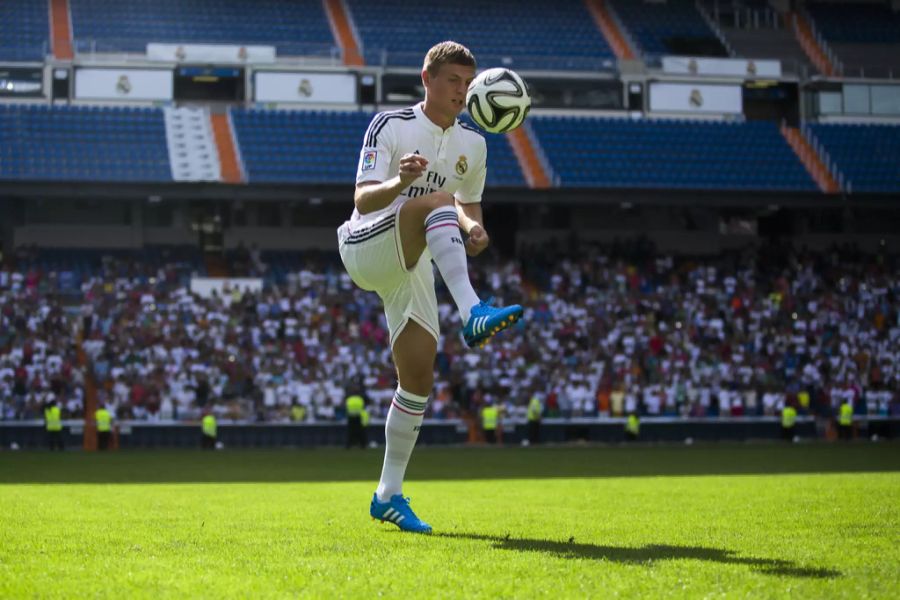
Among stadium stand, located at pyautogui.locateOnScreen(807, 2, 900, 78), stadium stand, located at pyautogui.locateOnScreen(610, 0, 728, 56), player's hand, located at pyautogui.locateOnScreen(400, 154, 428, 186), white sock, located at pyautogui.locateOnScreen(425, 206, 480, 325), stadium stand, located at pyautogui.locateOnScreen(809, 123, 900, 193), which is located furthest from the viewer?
stadium stand, located at pyautogui.locateOnScreen(807, 2, 900, 78)

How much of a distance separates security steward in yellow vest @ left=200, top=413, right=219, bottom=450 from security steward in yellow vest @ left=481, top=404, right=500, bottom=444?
634 centimetres

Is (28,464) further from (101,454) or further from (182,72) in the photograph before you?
(182,72)

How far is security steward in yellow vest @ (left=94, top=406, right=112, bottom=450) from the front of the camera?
2575 centimetres

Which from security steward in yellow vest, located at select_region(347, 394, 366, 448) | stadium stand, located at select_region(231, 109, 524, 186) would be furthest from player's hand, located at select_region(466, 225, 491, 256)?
stadium stand, located at select_region(231, 109, 524, 186)

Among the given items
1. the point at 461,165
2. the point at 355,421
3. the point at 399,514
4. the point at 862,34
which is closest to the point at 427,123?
the point at 461,165

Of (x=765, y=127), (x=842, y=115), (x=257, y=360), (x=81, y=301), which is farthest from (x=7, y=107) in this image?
(x=842, y=115)

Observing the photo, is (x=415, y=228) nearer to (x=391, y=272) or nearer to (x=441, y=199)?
(x=441, y=199)

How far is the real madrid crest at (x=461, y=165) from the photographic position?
760cm

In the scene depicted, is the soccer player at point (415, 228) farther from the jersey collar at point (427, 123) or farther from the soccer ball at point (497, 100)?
the soccer ball at point (497, 100)

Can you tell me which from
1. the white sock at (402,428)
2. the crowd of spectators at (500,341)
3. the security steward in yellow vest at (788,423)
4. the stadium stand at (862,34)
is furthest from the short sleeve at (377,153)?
the stadium stand at (862,34)

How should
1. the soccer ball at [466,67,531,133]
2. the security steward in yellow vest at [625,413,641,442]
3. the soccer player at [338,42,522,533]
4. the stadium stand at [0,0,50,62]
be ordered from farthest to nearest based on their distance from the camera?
the stadium stand at [0,0,50,62] < the security steward in yellow vest at [625,413,641,442] < the soccer ball at [466,67,531,133] < the soccer player at [338,42,522,533]

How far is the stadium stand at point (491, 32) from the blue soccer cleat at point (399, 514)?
29607mm

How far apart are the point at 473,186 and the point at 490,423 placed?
20649mm

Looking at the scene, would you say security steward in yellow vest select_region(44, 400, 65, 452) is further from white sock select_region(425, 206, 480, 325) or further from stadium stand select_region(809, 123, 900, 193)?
stadium stand select_region(809, 123, 900, 193)
